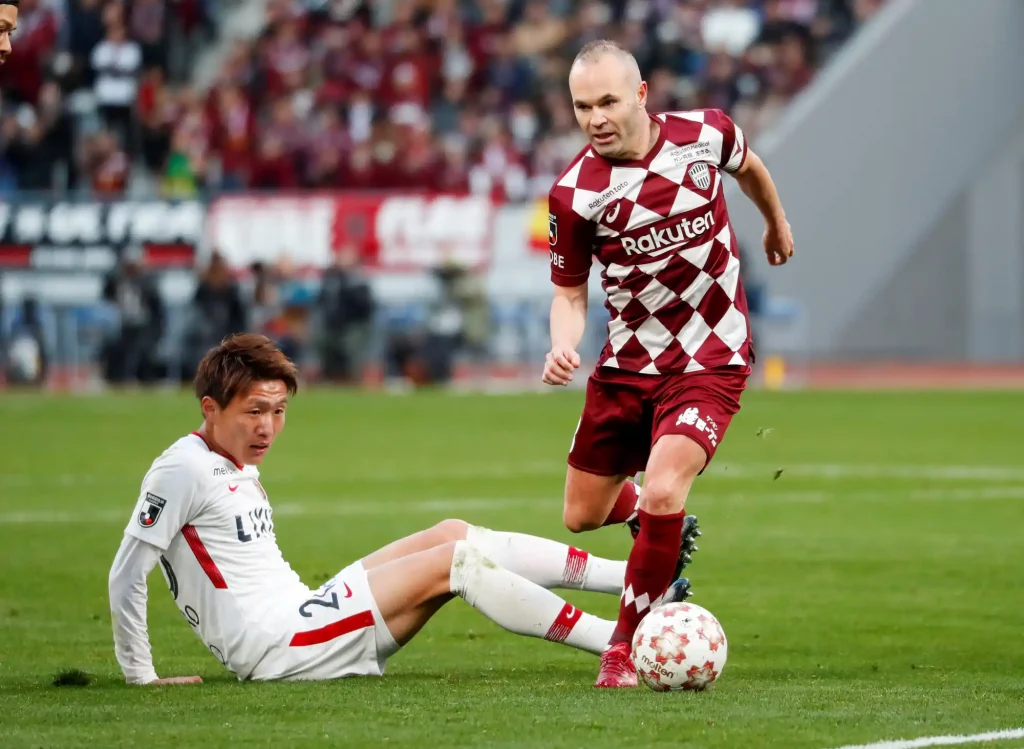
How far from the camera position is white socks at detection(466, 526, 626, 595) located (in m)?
6.54

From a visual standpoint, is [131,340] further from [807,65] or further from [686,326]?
[686,326]

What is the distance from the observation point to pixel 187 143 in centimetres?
2689

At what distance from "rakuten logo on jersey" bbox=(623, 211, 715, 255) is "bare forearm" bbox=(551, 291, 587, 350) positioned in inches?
11.7

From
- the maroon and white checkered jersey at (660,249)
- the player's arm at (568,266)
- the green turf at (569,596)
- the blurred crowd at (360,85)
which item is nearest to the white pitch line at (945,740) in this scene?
the green turf at (569,596)

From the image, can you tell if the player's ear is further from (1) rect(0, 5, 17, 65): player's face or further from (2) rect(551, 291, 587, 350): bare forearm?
(1) rect(0, 5, 17, 65): player's face

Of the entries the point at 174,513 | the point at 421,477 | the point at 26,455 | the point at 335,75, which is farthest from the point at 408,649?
the point at 335,75

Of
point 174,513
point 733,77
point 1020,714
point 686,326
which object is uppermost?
point 733,77

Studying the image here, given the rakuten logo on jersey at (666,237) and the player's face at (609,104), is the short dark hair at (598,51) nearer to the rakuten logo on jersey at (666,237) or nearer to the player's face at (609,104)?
the player's face at (609,104)

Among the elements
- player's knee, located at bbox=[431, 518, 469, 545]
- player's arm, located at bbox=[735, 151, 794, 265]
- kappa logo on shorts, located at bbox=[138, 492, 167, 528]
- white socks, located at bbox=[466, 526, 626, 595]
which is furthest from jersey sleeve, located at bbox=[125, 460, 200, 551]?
player's arm, located at bbox=[735, 151, 794, 265]

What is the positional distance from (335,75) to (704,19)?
20.4ft

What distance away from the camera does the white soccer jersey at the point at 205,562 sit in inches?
237

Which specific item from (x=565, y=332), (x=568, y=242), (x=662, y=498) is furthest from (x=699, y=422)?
(x=568, y=242)

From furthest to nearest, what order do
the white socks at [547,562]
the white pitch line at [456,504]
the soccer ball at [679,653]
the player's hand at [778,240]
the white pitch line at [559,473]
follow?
the white pitch line at [559,473], the white pitch line at [456,504], the player's hand at [778,240], the white socks at [547,562], the soccer ball at [679,653]

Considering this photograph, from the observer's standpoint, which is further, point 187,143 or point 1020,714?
point 187,143
